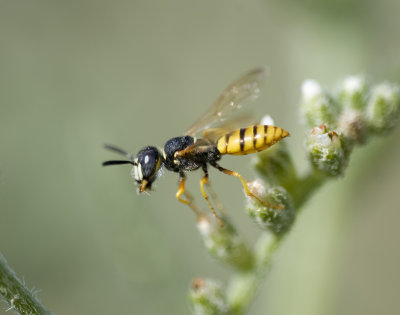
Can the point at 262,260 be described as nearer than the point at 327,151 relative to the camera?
No

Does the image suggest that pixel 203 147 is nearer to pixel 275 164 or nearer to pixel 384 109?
pixel 275 164

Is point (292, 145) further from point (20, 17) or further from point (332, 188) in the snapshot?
point (20, 17)

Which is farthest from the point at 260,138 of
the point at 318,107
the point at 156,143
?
the point at 156,143

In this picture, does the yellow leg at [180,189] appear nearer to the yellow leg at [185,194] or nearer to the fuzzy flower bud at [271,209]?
the yellow leg at [185,194]

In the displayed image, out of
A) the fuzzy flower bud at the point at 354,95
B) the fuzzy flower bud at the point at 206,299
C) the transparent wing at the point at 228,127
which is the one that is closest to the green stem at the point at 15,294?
the fuzzy flower bud at the point at 206,299

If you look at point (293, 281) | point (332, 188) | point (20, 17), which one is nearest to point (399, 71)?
point (332, 188)

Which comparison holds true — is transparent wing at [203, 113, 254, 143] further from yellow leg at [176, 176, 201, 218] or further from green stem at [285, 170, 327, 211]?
green stem at [285, 170, 327, 211]
